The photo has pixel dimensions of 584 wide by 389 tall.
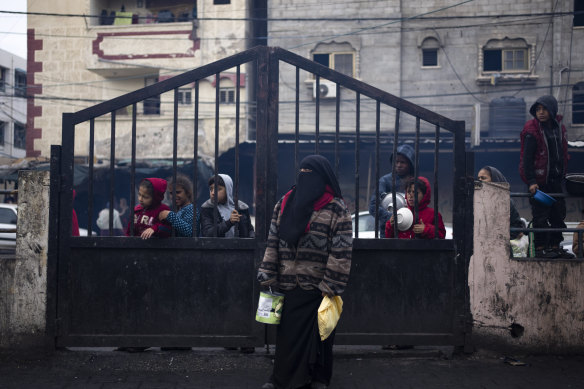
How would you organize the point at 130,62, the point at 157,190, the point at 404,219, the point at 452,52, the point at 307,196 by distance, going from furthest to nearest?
1. the point at 130,62
2. the point at 452,52
3. the point at 157,190
4. the point at 404,219
5. the point at 307,196

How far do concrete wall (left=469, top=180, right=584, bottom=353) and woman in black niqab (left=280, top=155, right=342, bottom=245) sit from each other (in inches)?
63.8

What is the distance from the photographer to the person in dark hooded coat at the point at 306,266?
4.07 m

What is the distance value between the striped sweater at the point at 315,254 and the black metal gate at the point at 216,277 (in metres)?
0.64

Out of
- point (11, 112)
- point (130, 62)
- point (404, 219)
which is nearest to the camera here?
point (404, 219)

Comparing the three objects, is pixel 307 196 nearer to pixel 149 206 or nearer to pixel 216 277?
pixel 216 277

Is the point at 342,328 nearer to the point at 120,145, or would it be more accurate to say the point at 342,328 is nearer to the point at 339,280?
the point at 339,280

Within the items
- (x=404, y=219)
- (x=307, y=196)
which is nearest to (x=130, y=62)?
(x=404, y=219)

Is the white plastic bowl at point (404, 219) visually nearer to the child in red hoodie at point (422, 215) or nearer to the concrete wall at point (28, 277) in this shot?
the child in red hoodie at point (422, 215)

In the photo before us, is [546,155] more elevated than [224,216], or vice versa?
[546,155]

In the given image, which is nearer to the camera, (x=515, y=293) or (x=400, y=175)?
(x=515, y=293)

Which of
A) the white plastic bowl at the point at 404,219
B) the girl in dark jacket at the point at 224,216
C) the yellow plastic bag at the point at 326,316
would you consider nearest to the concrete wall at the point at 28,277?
the girl in dark jacket at the point at 224,216

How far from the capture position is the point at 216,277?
4863 mm

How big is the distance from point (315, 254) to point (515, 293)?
2.07 meters

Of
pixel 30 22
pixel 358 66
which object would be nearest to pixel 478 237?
pixel 358 66
